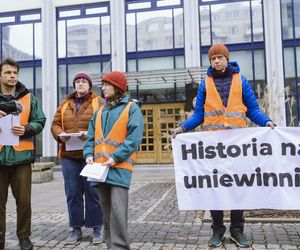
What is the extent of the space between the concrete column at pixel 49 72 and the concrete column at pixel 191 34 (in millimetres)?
7000

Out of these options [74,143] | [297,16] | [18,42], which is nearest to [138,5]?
[18,42]

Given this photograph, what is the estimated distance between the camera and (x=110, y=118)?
449 cm

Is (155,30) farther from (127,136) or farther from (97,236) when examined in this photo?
(127,136)

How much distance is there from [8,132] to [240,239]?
291 cm

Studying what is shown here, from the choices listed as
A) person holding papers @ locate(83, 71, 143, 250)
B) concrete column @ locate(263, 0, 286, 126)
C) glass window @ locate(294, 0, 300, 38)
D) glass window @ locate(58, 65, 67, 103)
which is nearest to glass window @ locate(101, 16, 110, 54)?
glass window @ locate(58, 65, 67, 103)

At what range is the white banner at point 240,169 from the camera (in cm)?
509

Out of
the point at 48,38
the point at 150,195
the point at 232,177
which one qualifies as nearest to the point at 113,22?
the point at 48,38

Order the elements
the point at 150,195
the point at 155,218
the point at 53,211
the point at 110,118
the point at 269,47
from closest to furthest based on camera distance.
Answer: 1. the point at 110,118
2. the point at 155,218
3. the point at 53,211
4. the point at 150,195
5. the point at 269,47

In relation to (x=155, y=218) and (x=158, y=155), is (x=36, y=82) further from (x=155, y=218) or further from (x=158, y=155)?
(x=155, y=218)

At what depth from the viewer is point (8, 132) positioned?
16.0 ft

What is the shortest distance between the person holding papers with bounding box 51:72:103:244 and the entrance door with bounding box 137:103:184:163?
1553cm

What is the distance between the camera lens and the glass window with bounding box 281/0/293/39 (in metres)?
20.4

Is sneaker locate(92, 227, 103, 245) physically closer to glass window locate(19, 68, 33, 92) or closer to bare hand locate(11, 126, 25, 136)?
bare hand locate(11, 126, 25, 136)

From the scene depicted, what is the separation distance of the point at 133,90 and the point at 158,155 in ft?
11.8
